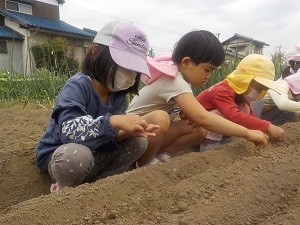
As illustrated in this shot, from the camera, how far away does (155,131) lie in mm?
2195

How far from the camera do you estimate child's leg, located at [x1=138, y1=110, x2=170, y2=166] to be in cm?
218

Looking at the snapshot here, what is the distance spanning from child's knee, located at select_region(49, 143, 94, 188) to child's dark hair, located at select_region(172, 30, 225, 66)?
81 centimetres

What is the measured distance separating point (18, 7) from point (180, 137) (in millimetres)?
18553

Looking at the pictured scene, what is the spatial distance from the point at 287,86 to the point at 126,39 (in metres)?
1.85

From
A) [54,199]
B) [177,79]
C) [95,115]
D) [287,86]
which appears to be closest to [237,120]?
[177,79]

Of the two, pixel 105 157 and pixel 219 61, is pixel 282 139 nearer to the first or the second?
pixel 219 61

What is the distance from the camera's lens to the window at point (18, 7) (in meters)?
19.0

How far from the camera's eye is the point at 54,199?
1.52 m

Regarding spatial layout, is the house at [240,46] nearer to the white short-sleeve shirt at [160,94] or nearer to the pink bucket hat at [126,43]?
the white short-sleeve shirt at [160,94]

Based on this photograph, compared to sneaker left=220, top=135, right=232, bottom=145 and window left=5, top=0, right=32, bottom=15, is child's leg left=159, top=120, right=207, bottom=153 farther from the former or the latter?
window left=5, top=0, right=32, bottom=15

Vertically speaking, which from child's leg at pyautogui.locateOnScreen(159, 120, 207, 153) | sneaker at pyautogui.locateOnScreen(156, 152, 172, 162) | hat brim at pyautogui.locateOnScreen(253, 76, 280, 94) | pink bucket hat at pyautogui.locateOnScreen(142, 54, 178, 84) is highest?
pink bucket hat at pyautogui.locateOnScreen(142, 54, 178, 84)

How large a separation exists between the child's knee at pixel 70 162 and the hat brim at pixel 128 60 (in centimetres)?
39

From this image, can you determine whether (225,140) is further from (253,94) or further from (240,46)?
(240,46)

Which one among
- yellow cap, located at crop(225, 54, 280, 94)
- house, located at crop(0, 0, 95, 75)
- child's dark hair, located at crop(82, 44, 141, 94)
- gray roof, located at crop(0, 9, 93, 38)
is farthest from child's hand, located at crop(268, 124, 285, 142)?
gray roof, located at crop(0, 9, 93, 38)
